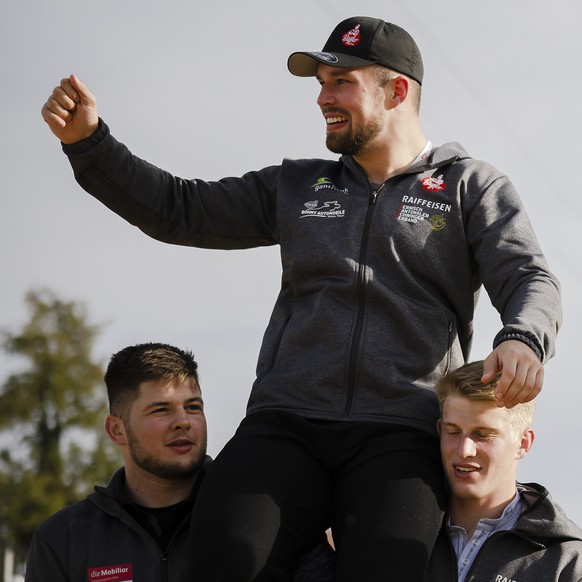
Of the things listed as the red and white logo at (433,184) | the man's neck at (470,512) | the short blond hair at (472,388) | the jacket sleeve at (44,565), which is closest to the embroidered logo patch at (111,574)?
the jacket sleeve at (44,565)

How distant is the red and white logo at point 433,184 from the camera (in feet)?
15.3

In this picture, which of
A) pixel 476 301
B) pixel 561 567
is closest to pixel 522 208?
pixel 476 301

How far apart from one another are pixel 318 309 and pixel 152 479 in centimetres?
126

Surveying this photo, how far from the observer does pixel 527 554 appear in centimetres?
438

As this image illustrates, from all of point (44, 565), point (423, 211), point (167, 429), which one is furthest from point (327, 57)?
point (44, 565)

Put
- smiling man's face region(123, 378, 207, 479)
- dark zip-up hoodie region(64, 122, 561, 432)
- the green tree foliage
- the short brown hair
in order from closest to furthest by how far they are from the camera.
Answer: dark zip-up hoodie region(64, 122, 561, 432) → smiling man's face region(123, 378, 207, 479) → the short brown hair → the green tree foliage

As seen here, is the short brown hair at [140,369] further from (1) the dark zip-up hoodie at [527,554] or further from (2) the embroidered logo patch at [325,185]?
(1) the dark zip-up hoodie at [527,554]

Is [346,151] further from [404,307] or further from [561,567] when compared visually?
[561,567]

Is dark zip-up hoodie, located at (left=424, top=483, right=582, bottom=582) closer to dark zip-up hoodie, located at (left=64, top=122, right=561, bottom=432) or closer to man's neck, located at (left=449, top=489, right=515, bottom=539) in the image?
man's neck, located at (left=449, top=489, right=515, bottom=539)

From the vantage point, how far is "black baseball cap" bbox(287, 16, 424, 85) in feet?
15.6

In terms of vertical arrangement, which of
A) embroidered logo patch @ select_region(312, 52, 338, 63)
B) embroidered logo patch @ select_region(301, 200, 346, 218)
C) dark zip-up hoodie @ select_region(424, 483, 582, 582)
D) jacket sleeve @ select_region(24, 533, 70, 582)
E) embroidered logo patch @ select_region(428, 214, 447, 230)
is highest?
embroidered logo patch @ select_region(312, 52, 338, 63)

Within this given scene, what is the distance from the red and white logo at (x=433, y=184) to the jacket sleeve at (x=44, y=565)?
2.14 meters

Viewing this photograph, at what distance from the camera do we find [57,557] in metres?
5.15

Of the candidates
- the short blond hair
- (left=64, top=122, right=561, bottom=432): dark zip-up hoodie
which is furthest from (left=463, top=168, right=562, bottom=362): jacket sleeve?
the short blond hair
